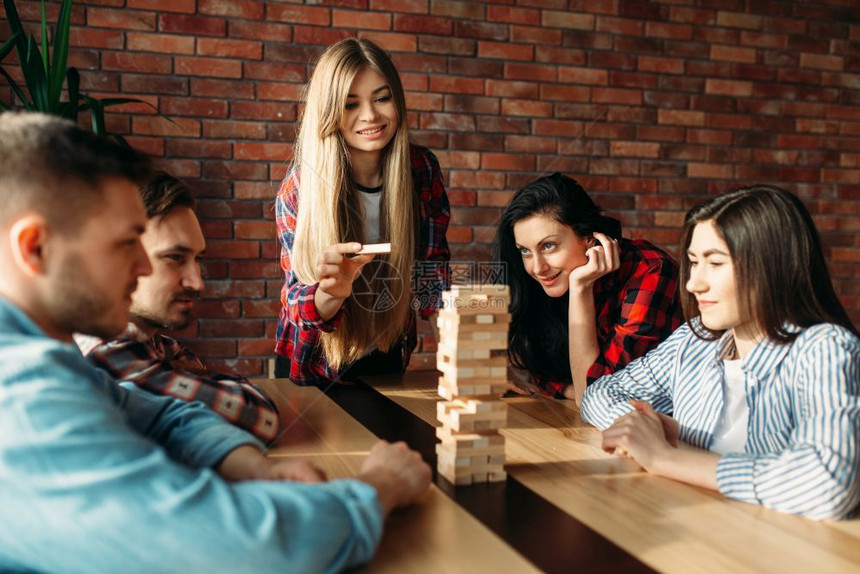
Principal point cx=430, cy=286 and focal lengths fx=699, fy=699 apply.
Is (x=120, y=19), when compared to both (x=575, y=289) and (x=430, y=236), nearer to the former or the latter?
(x=430, y=236)

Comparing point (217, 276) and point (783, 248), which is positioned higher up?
point (783, 248)

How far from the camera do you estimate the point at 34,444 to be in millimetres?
611

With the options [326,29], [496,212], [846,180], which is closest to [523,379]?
[496,212]

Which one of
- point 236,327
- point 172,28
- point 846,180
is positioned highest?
point 172,28

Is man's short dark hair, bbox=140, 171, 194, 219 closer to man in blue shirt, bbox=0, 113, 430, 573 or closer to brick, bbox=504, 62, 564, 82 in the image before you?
man in blue shirt, bbox=0, 113, 430, 573

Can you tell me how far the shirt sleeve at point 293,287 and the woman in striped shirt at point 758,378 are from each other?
27.4 inches

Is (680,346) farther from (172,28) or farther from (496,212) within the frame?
(172,28)

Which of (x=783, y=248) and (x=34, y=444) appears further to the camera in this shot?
(x=783, y=248)

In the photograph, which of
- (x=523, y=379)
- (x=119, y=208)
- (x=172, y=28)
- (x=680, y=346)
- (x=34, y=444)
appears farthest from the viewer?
(x=172, y=28)

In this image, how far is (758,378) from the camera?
1163mm

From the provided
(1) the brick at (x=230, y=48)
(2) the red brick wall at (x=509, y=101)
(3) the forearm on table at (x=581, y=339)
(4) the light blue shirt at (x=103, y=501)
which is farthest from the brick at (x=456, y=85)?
(4) the light blue shirt at (x=103, y=501)

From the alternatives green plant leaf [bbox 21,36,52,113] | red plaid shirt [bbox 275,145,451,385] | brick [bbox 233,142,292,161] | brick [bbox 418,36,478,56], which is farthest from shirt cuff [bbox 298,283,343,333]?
brick [bbox 418,36,478,56]

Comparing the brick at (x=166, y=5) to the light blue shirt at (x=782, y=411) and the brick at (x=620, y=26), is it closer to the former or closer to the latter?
the brick at (x=620, y=26)

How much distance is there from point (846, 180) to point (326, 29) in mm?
2856
